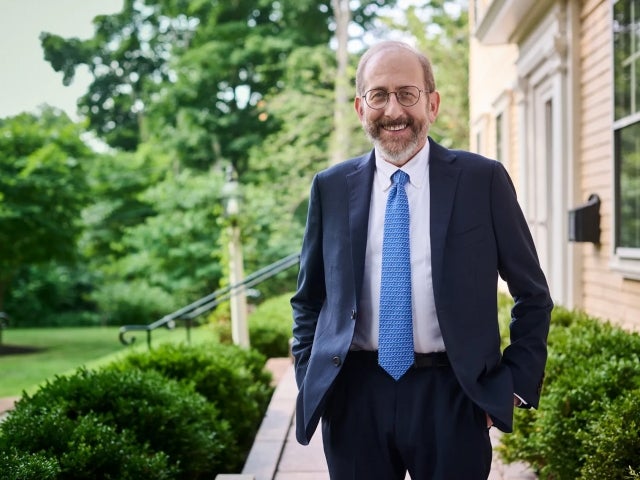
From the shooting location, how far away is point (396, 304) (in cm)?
223

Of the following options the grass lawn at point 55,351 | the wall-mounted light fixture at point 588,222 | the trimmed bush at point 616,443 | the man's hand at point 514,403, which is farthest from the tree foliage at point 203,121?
the man's hand at point 514,403

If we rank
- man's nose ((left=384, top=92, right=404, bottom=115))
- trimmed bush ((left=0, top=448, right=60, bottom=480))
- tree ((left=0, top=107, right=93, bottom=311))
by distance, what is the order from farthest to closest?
tree ((left=0, top=107, right=93, bottom=311))
trimmed bush ((left=0, top=448, right=60, bottom=480))
man's nose ((left=384, top=92, right=404, bottom=115))

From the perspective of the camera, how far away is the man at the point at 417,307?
217 cm

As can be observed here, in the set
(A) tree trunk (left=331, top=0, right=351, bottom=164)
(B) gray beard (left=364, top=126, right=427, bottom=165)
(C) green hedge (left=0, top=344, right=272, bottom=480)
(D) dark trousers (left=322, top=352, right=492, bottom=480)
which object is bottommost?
(C) green hedge (left=0, top=344, right=272, bottom=480)

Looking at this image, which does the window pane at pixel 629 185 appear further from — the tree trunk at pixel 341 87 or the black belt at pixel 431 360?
the tree trunk at pixel 341 87

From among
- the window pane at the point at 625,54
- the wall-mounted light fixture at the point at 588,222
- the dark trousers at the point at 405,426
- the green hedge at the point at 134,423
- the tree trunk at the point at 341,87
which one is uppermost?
the tree trunk at the point at 341,87

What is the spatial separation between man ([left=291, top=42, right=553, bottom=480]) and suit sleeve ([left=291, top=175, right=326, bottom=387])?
92mm

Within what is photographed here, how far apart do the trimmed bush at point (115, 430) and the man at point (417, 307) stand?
4.54 ft

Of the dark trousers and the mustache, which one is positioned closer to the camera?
the dark trousers

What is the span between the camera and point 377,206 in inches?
93.8

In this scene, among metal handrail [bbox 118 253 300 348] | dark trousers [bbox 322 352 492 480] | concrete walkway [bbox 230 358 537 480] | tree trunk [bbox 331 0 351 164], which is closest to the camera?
dark trousers [bbox 322 352 492 480]

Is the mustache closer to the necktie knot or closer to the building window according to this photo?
the necktie knot

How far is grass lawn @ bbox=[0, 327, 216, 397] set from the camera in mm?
13430

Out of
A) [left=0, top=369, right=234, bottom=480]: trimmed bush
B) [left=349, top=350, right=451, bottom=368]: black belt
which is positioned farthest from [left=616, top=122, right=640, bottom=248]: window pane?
[left=349, top=350, right=451, bottom=368]: black belt
